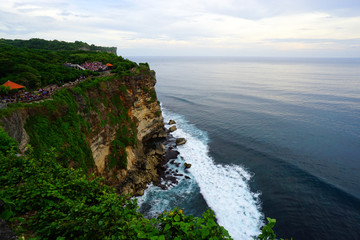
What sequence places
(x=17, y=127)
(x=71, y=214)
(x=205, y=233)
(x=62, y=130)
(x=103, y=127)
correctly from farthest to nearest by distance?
(x=103, y=127) < (x=62, y=130) < (x=17, y=127) < (x=71, y=214) < (x=205, y=233)

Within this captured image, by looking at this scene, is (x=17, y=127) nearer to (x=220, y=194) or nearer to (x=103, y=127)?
(x=103, y=127)

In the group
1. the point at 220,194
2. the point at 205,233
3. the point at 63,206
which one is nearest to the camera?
the point at 205,233

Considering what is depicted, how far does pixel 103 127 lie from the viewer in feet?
92.0

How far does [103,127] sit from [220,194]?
20630mm

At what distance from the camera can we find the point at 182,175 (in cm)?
3241

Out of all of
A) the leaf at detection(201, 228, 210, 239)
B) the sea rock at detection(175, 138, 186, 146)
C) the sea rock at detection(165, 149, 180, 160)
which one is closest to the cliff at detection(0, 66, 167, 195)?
the sea rock at detection(165, 149, 180, 160)

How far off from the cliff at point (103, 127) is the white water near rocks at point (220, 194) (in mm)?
4002

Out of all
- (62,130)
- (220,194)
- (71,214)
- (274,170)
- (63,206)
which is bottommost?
(220,194)

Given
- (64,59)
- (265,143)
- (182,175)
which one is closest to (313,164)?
(265,143)

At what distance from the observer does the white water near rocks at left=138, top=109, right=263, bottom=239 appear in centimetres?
2300

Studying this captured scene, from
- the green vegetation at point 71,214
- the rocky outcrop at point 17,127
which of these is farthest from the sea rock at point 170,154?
the green vegetation at point 71,214

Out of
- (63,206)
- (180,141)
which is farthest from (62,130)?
(180,141)

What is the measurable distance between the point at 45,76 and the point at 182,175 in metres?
29.1

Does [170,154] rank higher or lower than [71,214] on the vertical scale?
lower
